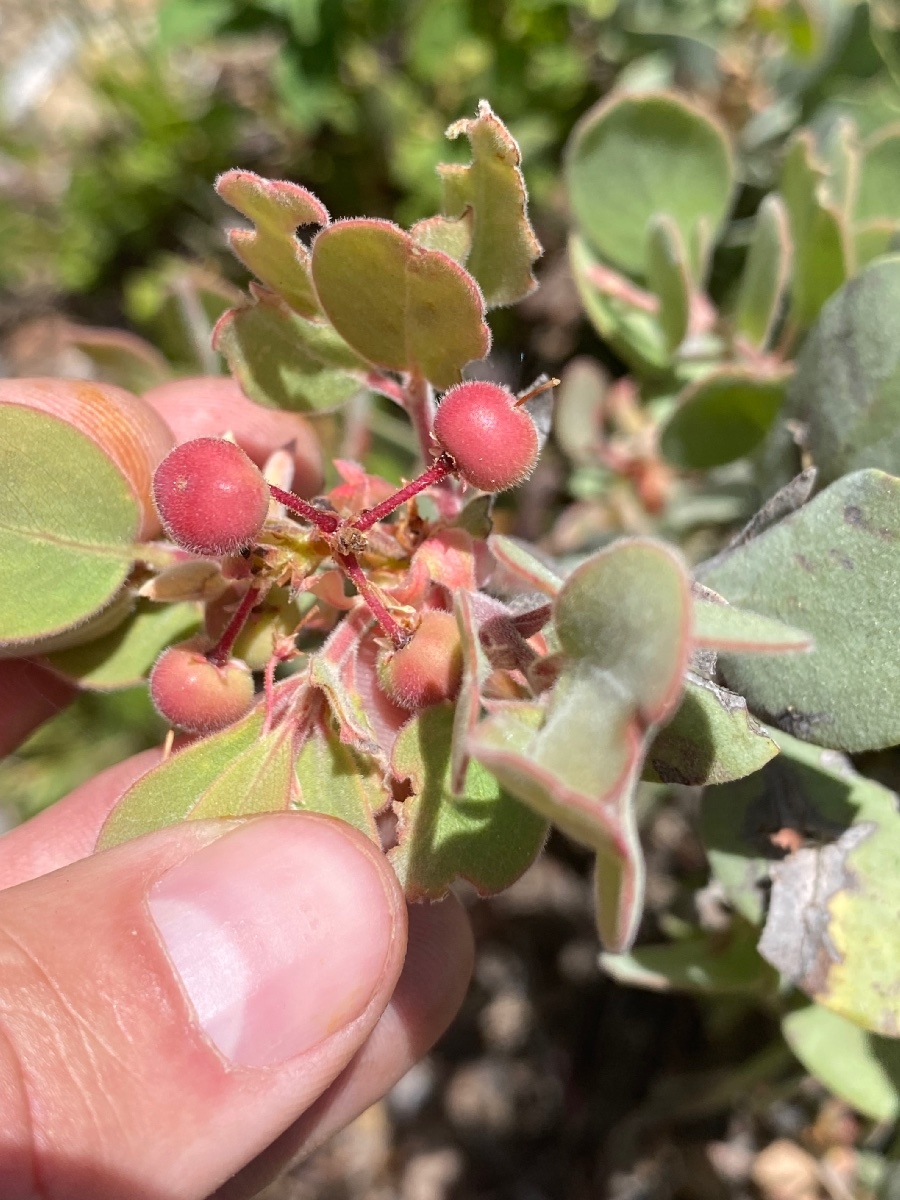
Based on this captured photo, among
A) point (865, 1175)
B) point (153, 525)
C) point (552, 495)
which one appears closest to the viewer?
point (153, 525)

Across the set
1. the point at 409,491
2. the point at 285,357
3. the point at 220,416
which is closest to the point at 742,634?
the point at 409,491

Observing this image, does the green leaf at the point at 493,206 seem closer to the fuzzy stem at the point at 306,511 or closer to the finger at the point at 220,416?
the fuzzy stem at the point at 306,511

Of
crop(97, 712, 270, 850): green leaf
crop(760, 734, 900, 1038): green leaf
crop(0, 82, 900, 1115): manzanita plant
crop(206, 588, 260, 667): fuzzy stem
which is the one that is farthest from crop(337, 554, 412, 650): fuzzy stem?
crop(760, 734, 900, 1038): green leaf

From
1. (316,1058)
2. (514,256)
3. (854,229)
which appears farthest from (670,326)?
(316,1058)

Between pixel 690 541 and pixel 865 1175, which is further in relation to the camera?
pixel 690 541

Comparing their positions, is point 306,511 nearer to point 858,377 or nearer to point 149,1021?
point 149,1021

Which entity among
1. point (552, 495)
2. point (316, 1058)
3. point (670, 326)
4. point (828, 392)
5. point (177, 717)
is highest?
point (177, 717)

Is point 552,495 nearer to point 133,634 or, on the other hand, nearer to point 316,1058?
point 133,634
